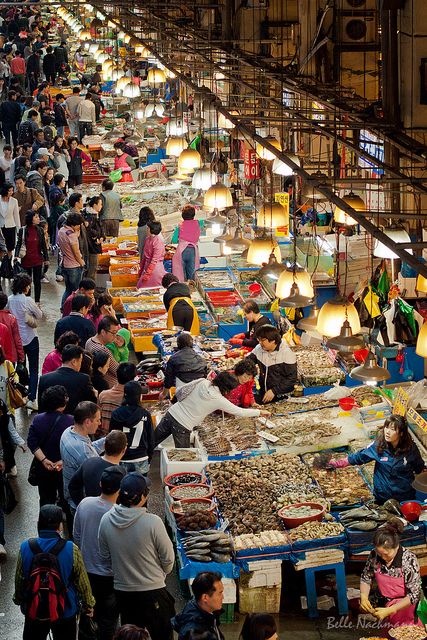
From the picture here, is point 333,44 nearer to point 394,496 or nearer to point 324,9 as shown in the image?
point 324,9

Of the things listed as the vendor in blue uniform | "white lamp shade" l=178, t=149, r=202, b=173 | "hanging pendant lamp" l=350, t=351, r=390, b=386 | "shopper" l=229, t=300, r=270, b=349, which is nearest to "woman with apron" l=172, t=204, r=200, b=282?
"white lamp shade" l=178, t=149, r=202, b=173

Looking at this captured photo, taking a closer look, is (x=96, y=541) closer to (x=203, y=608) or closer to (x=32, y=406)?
(x=203, y=608)

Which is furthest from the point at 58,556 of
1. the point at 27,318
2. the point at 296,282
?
the point at 27,318

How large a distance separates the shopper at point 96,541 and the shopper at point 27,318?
4.86 meters

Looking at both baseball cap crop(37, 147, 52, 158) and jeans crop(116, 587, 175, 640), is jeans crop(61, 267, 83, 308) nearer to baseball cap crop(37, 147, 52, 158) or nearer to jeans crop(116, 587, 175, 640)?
baseball cap crop(37, 147, 52, 158)

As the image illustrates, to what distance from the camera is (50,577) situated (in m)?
7.38

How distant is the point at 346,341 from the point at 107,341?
10.1ft

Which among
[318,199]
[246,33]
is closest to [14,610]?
[318,199]

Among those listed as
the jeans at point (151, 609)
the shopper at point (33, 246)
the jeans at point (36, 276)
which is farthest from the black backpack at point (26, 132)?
the jeans at point (151, 609)

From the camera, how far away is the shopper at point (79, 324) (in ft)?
39.5

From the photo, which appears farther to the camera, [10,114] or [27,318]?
[10,114]

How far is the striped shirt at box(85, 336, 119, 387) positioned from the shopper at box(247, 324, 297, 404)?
126 centimetres

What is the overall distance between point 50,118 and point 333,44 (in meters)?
9.66

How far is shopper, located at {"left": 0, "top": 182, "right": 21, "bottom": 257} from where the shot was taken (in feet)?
56.3
